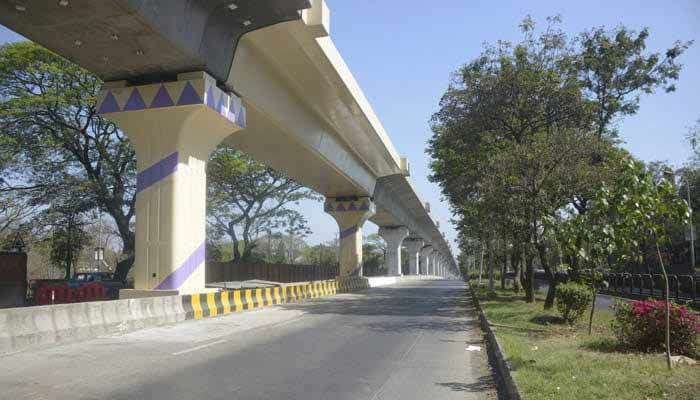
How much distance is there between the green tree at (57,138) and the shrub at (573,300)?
74.4 ft

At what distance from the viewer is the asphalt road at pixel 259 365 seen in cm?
690

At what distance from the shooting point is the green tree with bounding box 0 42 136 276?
26625mm

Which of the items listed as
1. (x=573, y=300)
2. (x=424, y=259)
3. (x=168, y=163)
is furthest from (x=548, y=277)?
(x=424, y=259)

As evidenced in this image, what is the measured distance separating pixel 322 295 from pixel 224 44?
15891 mm

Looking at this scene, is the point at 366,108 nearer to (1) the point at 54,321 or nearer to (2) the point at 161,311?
(2) the point at 161,311

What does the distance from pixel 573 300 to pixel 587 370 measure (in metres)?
6.33

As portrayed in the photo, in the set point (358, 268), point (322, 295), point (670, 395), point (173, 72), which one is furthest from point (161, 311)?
point (358, 268)

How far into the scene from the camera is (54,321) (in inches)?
392

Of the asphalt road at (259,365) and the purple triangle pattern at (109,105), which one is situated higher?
the purple triangle pattern at (109,105)

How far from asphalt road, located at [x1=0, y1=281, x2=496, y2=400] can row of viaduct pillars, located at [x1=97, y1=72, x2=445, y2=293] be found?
1.89 metres

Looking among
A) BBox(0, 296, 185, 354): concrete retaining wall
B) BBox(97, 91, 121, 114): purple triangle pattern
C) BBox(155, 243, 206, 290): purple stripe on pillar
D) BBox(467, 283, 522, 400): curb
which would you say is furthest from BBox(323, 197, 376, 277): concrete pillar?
BBox(467, 283, 522, 400): curb

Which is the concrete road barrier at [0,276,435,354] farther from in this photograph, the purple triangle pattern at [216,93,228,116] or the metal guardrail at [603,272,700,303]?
the metal guardrail at [603,272,700,303]

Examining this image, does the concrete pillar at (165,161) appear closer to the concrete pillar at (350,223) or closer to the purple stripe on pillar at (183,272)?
the purple stripe on pillar at (183,272)

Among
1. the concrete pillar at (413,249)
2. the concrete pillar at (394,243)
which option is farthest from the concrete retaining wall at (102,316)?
the concrete pillar at (413,249)
